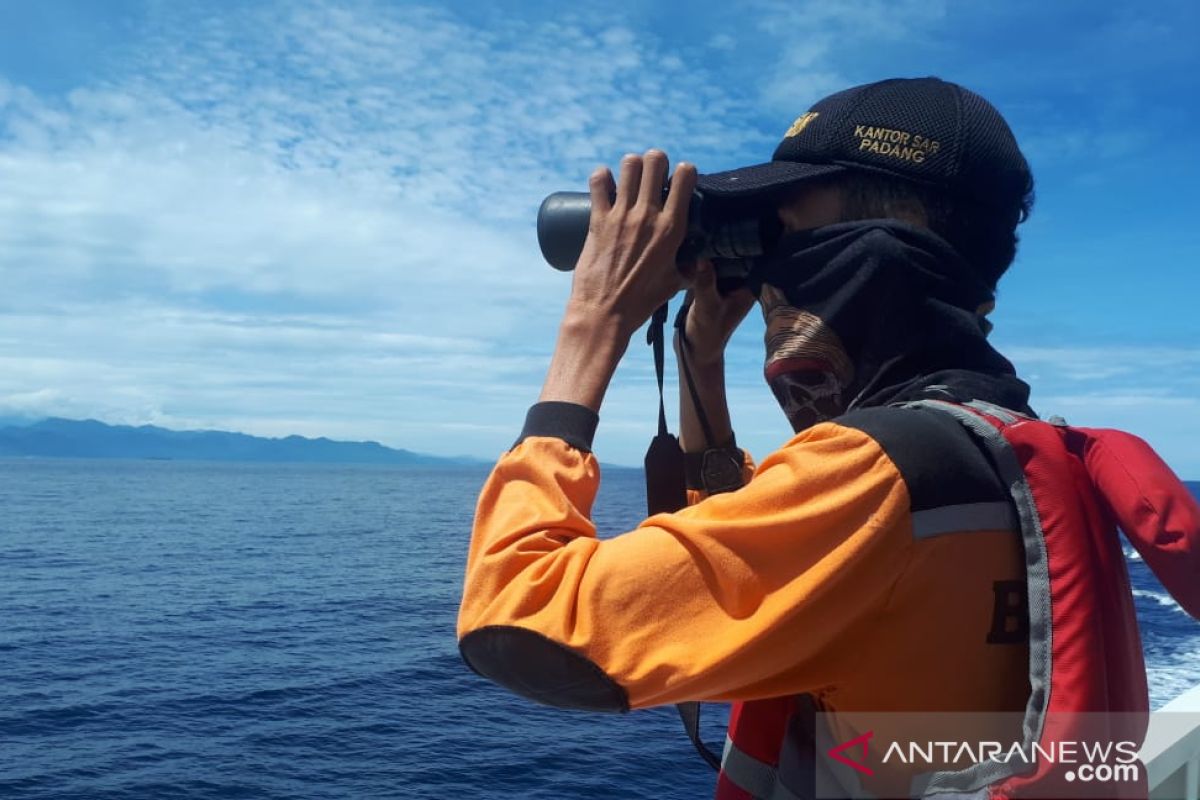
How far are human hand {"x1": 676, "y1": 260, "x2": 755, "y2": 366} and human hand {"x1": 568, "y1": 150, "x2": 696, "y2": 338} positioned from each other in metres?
0.41

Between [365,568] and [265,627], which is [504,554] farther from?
[365,568]

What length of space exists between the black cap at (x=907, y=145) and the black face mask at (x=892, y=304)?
12 cm

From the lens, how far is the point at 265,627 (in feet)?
148

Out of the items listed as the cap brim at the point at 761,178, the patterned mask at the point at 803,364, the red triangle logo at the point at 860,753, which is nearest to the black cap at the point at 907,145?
the cap brim at the point at 761,178

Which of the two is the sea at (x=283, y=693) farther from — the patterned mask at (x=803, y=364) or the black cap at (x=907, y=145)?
the black cap at (x=907, y=145)

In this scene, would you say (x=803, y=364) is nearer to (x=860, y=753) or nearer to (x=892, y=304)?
(x=892, y=304)

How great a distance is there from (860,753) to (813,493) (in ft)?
1.62

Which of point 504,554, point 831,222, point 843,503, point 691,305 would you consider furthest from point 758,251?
point 504,554

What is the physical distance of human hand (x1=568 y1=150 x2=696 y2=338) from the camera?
5.31 ft

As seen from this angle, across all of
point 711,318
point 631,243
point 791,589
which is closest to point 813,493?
point 791,589

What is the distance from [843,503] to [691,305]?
103 centimetres

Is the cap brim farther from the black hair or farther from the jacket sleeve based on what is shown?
the jacket sleeve

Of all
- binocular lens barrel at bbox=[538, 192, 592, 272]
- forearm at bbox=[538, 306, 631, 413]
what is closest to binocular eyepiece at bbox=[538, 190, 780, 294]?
binocular lens barrel at bbox=[538, 192, 592, 272]

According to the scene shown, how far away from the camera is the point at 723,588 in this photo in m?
1.29
